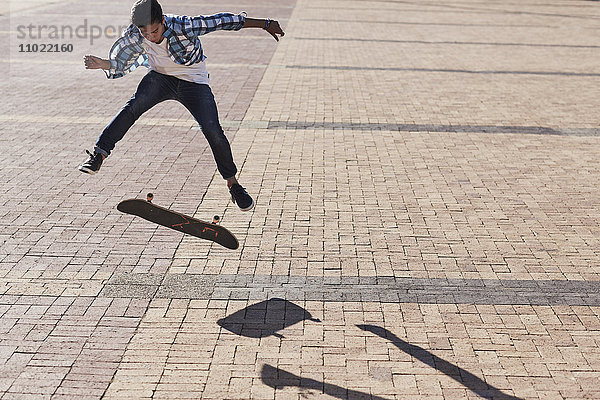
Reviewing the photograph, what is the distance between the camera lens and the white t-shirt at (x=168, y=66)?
612cm

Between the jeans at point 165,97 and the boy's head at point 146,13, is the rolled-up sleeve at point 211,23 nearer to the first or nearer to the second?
the boy's head at point 146,13

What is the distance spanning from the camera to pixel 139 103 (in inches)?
247

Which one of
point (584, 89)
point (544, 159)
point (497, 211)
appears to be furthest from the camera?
point (584, 89)

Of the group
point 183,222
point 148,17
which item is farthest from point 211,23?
point 183,222

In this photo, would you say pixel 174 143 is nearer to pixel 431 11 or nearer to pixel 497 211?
pixel 497 211

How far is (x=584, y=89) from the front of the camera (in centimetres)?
1459

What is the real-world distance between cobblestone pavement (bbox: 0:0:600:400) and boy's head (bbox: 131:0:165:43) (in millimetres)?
1842

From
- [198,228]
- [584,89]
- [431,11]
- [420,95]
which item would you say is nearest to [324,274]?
[198,228]

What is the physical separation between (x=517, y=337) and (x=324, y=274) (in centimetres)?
162

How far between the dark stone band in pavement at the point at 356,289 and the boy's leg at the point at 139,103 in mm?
1109

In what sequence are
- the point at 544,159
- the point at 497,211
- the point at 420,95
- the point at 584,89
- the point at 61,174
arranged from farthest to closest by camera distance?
the point at 584,89
the point at 420,95
the point at 544,159
the point at 61,174
the point at 497,211

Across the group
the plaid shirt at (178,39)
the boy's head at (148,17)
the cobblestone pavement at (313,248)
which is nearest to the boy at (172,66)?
the plaid shirt at (178,39)

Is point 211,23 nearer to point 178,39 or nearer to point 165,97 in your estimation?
point 178,39

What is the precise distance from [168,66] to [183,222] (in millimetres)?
1251
